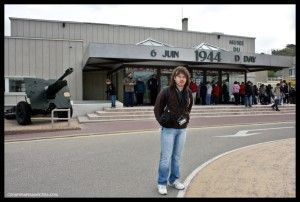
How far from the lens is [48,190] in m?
5.95

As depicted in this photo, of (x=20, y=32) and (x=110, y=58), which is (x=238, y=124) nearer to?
(x=110, y=58)

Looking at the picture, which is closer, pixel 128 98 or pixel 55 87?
pixel 55 87

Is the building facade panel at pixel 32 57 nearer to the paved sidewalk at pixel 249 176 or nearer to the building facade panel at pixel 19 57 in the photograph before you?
the building facade panel at pixel 19 57

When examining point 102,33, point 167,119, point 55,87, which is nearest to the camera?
point 167,119

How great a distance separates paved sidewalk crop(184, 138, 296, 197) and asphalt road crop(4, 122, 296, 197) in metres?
0.45

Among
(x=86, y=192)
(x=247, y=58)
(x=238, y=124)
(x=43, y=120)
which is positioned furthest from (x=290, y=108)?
(x=86, y=192)

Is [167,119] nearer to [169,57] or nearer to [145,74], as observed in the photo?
[169,57]

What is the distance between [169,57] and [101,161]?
1544 cm

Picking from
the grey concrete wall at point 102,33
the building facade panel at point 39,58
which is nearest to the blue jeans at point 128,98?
the building facade panel at point 39,58

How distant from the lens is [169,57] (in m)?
23.0

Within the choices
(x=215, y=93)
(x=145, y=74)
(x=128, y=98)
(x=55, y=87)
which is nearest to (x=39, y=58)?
(x=145, y=74)

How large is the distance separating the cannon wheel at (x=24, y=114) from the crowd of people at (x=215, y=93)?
15.8 ft

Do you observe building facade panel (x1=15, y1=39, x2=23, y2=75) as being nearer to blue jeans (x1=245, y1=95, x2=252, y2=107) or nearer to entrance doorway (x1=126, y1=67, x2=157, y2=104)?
entrance doorway (x1=126, y1=67, x2=157, y2=104)

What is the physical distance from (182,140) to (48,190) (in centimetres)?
220
